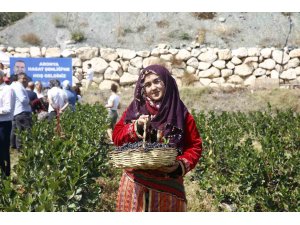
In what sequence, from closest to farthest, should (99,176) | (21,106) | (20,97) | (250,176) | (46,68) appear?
1. (250,176)
2. (99,176)
3. (20,97)
4. (21,106)
5. (46,68)

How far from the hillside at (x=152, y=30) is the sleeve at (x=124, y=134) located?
18.7 m

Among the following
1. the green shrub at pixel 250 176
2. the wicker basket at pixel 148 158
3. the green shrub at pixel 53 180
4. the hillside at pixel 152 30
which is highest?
the hillside at pixel 152 30

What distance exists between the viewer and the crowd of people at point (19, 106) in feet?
17.8

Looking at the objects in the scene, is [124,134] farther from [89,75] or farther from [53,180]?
[89,75]

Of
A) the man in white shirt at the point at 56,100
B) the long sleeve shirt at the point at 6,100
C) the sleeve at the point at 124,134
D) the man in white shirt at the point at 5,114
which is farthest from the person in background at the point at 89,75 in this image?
the sleeve at the point at 124,134

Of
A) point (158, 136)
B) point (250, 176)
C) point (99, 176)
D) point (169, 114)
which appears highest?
point (169, 114)

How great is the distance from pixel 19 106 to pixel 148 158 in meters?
5.05

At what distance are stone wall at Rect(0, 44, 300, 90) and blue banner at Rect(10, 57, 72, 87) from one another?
4.88 m

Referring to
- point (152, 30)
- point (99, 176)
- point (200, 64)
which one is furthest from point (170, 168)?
point (152, 30)

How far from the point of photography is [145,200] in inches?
109

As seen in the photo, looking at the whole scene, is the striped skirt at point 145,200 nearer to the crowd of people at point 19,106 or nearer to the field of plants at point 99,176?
the field of plants at point 99,176

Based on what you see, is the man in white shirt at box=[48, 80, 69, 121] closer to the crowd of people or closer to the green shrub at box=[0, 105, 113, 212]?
the crowd of people

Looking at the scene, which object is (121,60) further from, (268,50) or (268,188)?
(268,188)

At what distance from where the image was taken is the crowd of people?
5.41 m
